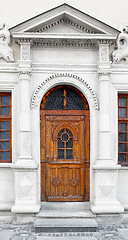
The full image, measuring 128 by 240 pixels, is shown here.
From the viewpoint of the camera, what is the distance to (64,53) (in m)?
6.14

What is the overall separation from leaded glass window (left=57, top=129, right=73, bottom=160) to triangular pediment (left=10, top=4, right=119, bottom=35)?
106 inches

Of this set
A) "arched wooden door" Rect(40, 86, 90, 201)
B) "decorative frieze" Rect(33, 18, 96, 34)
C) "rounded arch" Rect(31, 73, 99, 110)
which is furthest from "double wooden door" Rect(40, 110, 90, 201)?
"decorative frieze" Rect(33, 18, 96, 34)

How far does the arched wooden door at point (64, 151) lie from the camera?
627 cm

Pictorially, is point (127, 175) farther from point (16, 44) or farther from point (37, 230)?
point (16, 44)

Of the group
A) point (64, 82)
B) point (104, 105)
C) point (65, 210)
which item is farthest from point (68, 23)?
point (65, 210)

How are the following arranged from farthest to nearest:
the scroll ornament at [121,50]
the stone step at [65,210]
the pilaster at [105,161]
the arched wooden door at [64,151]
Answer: the arched wooden door at [64,151] < the scroll ornament at [121,50] < the pilaster at [105,161] < the stone step at [65,210]

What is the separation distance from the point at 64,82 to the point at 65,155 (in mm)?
1982

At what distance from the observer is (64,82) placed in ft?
20.2

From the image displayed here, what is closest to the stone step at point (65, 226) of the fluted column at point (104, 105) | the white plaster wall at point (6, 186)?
the white plaster wall at point (6, 186)

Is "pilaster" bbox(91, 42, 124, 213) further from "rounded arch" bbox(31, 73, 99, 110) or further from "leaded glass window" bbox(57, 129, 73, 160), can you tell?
"leaded glass window" bbox(57, 129, 73, 160)

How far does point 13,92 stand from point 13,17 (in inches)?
81.3

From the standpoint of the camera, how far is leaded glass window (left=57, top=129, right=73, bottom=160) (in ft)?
20.7

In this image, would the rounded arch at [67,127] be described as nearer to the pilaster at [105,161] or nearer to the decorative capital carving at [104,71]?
the pilaster at [105,161]

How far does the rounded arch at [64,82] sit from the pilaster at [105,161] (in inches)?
10.0
